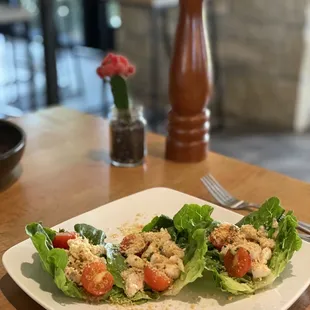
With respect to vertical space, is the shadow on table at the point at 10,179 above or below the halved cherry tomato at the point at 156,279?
below

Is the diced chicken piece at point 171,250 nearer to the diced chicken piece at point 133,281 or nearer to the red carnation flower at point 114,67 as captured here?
the diced chicken piece at point 133,281

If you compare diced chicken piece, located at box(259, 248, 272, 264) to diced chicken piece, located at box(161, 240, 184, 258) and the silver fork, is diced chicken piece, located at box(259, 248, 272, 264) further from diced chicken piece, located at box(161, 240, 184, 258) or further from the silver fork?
the silver fork

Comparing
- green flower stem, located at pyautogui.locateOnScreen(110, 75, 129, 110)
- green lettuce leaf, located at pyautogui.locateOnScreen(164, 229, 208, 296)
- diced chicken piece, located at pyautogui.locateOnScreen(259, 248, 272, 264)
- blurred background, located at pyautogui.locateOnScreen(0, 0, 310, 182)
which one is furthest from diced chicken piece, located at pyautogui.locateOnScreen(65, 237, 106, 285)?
blurred background, located at pyautogui.locateOnScreen(0, 0, 310, 182)

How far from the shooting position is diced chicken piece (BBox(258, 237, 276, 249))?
75cm

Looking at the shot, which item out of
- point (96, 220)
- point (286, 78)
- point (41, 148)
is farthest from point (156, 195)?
point (286, 78)

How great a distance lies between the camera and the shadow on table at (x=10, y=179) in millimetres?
1111

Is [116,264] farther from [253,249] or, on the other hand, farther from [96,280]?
[253,249]

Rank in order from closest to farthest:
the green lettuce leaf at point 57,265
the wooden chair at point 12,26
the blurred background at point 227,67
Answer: the green lettuce leaf at point 57,265 < the blurred background at point 227,67 < the wooden chair at point 12,26

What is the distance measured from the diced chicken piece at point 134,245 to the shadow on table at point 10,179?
1.29ft

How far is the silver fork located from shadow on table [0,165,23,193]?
389 mm

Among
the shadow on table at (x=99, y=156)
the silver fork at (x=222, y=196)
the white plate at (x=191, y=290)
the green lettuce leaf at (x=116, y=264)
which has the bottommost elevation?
the shadow on table at (x=99, y=156)

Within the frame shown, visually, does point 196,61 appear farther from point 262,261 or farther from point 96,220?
point 262,261

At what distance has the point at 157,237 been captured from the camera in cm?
79

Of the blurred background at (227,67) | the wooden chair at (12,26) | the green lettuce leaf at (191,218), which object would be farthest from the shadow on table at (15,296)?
the wooden chair at (12,26)
